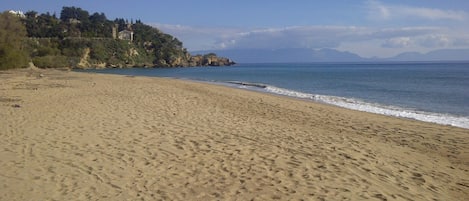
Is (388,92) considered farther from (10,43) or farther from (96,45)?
(96,45)

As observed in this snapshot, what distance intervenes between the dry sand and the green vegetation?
66778 mm

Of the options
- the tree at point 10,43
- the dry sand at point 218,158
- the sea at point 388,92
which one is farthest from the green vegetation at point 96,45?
the dry sand at point 218,158

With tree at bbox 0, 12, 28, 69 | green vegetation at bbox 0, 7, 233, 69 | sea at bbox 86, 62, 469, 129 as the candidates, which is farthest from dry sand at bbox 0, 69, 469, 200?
green vegetation at bbox 0, 7, 233, 69

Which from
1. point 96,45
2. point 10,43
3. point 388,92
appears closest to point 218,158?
point 388,92

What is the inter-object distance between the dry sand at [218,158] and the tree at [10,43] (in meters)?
37.4

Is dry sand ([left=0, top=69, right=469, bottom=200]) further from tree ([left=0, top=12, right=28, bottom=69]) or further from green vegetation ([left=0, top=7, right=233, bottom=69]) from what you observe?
green vegetation ([left=0, top=7, right=233, bottom=69])

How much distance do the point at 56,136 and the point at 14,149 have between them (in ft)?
4.06

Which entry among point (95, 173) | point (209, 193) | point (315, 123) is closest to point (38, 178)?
point (95, 173)

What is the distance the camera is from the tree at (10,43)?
43375 millimetres

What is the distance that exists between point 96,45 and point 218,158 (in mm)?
122773

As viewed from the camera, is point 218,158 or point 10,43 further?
point 10,43

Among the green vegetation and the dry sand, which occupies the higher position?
the green vegetation

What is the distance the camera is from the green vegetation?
3942 inches

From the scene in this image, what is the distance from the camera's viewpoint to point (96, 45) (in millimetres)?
120000
